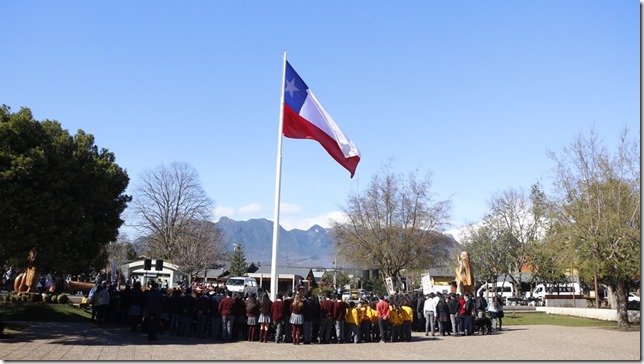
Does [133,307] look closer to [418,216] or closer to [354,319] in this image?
[354,319]

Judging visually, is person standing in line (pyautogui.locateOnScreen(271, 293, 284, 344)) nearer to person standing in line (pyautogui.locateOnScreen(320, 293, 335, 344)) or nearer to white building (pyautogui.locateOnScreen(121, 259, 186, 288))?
person standing in line (pyautogui.locateOnScreen(320, 293, 335, 344))

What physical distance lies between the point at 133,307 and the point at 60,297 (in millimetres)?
9095

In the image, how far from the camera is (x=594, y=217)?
1045 inches

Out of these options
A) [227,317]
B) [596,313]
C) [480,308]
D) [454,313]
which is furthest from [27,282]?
[596,313]

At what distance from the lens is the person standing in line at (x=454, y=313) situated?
23.3 metres

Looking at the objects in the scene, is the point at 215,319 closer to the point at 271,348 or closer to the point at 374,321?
the point at 271,348

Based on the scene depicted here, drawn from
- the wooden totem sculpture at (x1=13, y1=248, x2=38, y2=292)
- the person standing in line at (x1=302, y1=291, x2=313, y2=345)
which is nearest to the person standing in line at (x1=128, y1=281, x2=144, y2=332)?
the person standing in line at (x1=302, y1=291, x2=313, y2=345)

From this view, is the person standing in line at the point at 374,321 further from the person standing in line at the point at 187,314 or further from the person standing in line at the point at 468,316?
the person standing in line at the point at 187,314

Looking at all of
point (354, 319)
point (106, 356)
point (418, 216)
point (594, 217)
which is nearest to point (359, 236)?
point (418, 216)

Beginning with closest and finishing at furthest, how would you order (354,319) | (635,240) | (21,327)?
(21,327) < (354,319) < (635,240)

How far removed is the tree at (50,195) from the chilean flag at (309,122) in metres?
6.78

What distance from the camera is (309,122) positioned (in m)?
19.2

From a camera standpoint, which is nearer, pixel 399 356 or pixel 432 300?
pixel 399 356

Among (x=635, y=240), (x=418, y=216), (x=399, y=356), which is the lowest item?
(x=399, y=356)
